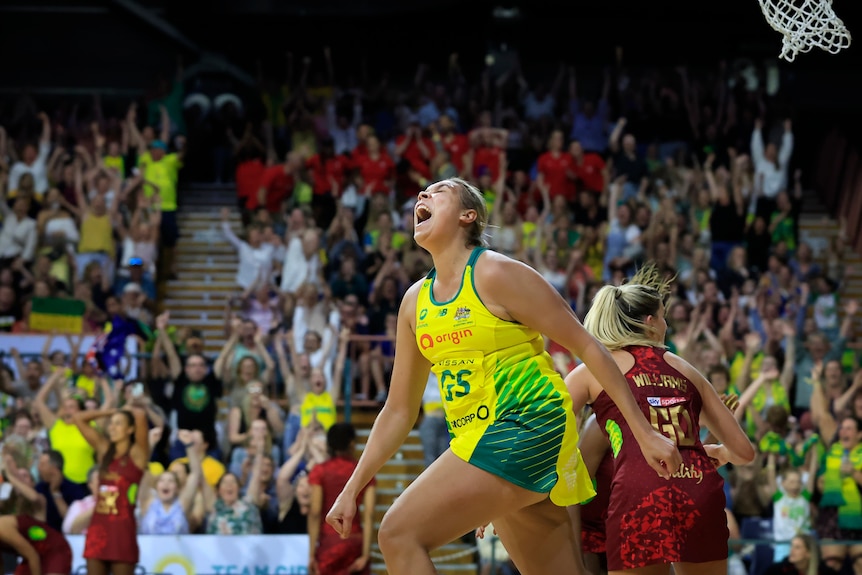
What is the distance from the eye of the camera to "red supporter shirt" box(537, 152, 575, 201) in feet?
51.1

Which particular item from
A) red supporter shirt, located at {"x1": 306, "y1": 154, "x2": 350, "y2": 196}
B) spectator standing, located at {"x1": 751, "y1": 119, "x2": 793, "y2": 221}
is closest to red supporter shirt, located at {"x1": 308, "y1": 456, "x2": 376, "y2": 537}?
red supporter shirt, located at {"x1": 306, "y1": 154, "x2": 350, "y2": 196}

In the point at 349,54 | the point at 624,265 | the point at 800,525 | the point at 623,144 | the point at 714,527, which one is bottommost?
the point at 800,525

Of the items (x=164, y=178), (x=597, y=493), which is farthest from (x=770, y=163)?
(x=597, y=493)

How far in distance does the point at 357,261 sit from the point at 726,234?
4817mm

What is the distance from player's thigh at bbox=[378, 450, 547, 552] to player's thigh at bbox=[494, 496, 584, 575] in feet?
0.67

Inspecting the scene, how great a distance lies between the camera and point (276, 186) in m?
15.5

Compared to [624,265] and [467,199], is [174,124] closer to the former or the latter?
[624,265]

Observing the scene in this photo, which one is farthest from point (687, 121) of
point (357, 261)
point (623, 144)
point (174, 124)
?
point (174, 124)

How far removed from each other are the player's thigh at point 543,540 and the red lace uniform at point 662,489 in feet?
1.55

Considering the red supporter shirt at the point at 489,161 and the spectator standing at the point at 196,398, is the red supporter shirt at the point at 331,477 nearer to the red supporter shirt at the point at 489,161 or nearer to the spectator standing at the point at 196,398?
the spectator standing at the point at 196,398

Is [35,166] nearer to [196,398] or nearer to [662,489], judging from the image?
[196,398]

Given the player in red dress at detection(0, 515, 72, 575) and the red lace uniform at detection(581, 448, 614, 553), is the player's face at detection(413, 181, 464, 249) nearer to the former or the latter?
the red lace uniform at detection(581, 448, 614, 553)

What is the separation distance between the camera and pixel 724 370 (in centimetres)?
1132

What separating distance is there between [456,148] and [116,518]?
8.40m
